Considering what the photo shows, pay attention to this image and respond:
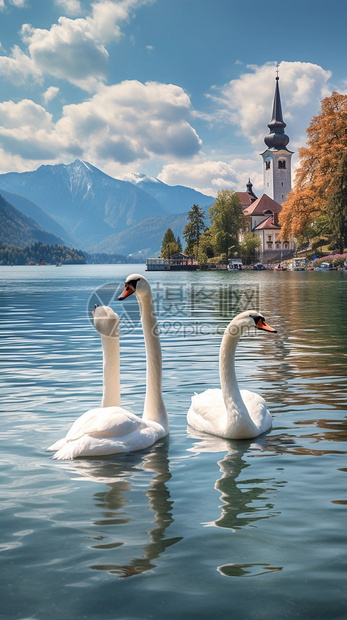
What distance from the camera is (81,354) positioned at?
16812mm

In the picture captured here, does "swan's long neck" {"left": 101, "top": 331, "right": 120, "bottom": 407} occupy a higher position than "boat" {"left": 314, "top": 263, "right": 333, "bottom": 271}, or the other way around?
"boat" {"left": 314, "top": 263, "right": 333, "bottom": 271}

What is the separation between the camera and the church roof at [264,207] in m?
167

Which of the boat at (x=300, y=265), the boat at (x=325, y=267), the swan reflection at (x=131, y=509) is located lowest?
the swan reflection at (x=131, y=509)

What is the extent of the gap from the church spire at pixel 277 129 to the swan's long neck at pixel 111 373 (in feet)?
579

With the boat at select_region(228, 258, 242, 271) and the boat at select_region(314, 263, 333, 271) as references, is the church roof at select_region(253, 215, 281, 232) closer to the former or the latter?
the boat at select_region(228, 258, 242, 271)

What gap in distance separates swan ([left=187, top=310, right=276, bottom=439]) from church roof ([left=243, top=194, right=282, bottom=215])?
160951 mm

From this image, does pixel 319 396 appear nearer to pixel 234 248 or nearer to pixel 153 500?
pixel 153 500

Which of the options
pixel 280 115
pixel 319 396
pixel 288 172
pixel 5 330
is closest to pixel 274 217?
pixel 288 172

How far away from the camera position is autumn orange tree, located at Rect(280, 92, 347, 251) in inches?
3396

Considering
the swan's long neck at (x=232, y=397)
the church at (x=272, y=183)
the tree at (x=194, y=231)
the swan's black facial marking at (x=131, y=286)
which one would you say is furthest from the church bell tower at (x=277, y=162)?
the swan's black facial marking at (x=131, y=286)

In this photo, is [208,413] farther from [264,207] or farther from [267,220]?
[264,207]

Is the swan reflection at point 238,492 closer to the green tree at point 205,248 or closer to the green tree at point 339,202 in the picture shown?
the green tree at point 339,202

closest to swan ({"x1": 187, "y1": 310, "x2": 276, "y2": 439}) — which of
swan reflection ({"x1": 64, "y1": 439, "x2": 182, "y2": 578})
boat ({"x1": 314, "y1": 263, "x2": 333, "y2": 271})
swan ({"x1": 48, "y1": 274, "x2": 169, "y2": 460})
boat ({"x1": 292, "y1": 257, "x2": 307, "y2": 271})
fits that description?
swan ({"x1": 48, "y1": 274, "x2": 169, "y2": 460})

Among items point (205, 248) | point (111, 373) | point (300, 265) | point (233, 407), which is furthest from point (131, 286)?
point (205, 248)
